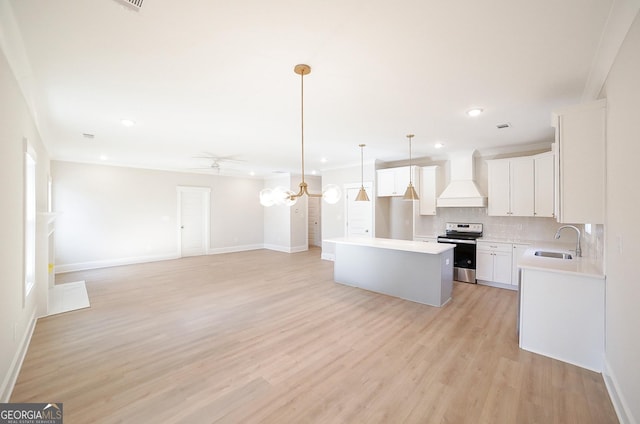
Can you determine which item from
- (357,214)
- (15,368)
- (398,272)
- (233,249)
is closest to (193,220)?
(233,249)

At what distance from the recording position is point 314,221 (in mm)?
10664

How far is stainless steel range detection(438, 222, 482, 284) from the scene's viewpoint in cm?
516

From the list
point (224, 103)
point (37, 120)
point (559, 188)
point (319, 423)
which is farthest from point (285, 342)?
point (37, 120)

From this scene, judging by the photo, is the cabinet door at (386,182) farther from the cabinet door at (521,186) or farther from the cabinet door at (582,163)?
the cabinet door at (582,163)

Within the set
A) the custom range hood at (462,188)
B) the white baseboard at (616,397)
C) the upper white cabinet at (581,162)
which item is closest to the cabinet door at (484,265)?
the custom range hood at (462,188)

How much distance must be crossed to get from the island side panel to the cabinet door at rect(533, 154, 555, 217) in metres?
1.87

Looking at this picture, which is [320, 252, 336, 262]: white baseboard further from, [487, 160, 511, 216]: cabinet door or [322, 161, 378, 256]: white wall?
[487, 160, 511, 216]: cabinet door

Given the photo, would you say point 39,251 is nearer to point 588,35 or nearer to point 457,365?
point 457,365

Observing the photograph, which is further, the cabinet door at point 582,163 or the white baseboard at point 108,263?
the white baseboard at point 108,263

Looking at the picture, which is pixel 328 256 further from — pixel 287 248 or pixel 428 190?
pixel 428 190

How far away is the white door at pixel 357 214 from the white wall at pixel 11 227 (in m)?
5.81

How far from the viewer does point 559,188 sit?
2.57 m

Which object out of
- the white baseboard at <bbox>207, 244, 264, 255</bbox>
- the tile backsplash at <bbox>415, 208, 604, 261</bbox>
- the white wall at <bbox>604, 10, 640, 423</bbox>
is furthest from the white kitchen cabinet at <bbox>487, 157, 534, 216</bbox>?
the white baseboard at <bbox>207, 244, 264, 255</bbox>

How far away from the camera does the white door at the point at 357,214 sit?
21.9ft
